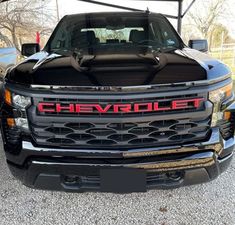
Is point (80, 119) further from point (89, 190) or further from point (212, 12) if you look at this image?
point (212, 12)

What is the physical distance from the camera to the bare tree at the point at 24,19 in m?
17.2

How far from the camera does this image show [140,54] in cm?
292

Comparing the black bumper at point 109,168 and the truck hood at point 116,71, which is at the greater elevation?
the truck hood at point 116,71

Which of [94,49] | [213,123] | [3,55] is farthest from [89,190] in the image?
[3,55]

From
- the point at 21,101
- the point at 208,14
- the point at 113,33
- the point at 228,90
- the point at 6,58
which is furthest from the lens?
the point at 208,14

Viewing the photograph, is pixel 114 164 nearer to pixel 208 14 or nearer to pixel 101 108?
pixel 101 108

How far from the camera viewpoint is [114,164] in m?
2.34

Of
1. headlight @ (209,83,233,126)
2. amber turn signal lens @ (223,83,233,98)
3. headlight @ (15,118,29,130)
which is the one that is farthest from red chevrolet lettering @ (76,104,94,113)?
amber turn signal lens @ (223,83,233,98)

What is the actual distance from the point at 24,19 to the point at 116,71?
1719 cm

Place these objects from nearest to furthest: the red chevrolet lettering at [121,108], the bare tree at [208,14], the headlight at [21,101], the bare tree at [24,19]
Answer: the red chevrolet lettering at [121,108] → the headlight at [21,101] → the bare tree at [24,19] → the bare tree at [208,14]

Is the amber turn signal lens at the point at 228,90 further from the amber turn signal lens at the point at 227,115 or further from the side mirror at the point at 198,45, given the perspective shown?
the side mirror at the point at 198,45

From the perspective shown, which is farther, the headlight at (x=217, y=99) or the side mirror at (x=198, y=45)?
the side mirror at (x=198, y=45)

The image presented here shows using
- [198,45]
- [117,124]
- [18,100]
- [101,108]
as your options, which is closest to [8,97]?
[18,100]

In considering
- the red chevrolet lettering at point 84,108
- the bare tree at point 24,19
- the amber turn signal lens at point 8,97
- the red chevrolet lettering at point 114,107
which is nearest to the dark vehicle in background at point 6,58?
the amber turn signal lens at point 8,97
